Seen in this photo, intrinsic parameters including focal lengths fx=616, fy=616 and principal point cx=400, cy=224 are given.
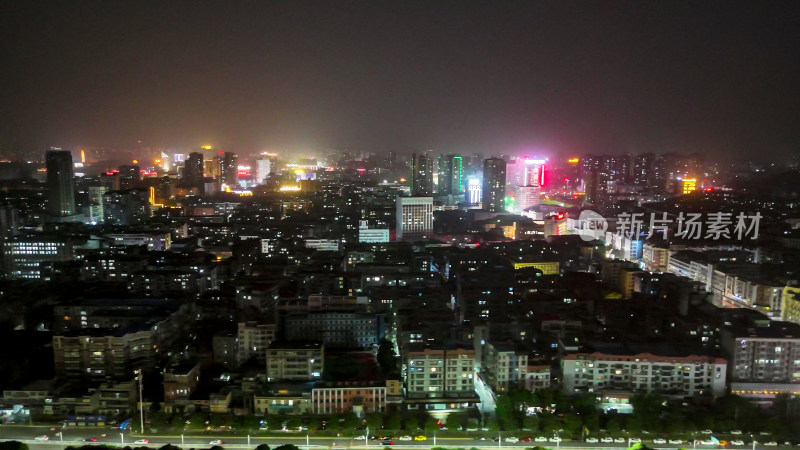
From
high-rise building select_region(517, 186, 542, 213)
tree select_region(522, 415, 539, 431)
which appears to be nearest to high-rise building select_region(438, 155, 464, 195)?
high-rise building select_region(517, 186, 542, 213)

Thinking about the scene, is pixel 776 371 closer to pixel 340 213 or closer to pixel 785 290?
pixel 785 290

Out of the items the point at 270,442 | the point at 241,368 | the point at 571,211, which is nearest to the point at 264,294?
the point at 241,368

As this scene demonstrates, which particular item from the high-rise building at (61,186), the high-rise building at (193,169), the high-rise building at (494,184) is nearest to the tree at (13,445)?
the high-rise building at (61,186)

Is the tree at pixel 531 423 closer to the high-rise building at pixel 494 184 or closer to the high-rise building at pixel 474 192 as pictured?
the high-rise building at pixel 494 184

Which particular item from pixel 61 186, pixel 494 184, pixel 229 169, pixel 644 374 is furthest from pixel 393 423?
pixel 229 169

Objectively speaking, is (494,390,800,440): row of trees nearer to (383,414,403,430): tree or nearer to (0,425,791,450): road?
(0,425,791,450): road
